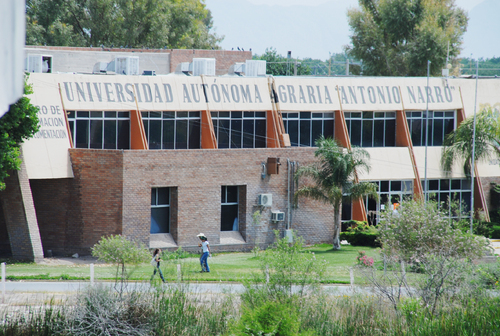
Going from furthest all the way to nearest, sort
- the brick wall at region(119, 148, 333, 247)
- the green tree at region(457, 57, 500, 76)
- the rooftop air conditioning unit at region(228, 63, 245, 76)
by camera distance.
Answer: the green tree at region(457, 57, 500, 76) < the rooftop air conditioning unit at region(228, 63, 245, 76) < the brick wall at region(119, 148, 333, 247)

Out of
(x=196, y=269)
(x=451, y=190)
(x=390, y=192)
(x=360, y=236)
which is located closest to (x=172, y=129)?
(x=196, y=269)

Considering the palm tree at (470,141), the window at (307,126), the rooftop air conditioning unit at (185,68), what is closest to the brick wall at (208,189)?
the window at (307,126)

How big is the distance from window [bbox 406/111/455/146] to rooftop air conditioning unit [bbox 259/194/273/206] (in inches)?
446

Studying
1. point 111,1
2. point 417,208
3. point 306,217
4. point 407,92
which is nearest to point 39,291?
point 417,208

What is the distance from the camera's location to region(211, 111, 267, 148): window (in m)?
31.2

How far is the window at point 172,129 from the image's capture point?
97.2 ft

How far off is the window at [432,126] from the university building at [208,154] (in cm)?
7

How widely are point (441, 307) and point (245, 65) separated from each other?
2398cm

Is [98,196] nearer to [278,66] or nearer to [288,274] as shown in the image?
[288,274]

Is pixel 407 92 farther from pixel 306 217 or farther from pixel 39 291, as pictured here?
pixel 39 291

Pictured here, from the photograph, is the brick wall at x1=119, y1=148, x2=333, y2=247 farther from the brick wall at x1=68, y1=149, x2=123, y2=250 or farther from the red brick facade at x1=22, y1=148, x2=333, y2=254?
the brick wall at x1=68, y1=149, x2=123, y2=250

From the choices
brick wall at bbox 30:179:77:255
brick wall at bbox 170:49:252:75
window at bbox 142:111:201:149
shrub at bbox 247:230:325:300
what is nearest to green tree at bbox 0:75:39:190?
brick wall at bbox 30:179:77:255

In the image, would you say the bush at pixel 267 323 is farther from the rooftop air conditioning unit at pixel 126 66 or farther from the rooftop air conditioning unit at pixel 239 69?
the rooftop air conditioning unit at pixel 239 69

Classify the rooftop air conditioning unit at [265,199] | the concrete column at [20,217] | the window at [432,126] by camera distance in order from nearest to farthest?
the concrete column at [20,217], the rooftop air conditioning unit at [265,199], the window at [432,126]
